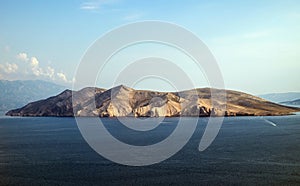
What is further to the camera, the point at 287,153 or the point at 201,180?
the point at 287,153

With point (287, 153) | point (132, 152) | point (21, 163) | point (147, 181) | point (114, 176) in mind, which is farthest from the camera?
point (132, 152)

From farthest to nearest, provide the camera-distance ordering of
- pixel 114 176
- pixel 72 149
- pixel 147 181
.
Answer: pixel 72 149 < pixel 114 176 < pixel 147 181

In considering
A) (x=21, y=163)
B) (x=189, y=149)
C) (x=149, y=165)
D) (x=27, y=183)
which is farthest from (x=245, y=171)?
(x=21, y=163)

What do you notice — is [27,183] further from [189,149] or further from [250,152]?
[250,152]

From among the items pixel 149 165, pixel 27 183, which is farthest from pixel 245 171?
pixel 27 183

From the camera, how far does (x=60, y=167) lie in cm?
5866

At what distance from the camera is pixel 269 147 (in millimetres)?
78938

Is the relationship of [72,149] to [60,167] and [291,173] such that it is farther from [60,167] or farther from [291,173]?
[291,173]

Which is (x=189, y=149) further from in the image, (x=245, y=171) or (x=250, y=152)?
(x=245, y=171)

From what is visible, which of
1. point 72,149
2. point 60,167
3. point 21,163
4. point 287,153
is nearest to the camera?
point 60,167

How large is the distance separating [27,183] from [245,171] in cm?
3144

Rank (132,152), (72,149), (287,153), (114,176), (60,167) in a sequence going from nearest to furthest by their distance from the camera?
1. (114,176)
2. (60,167)
3. (287,153)
4. (132,152)
5. (72,149)

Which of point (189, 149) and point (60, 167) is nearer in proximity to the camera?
point (60, 167)

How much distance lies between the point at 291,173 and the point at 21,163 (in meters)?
44.7
